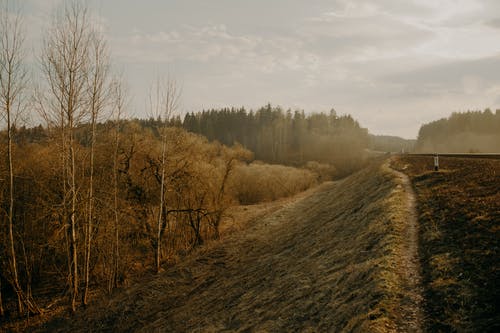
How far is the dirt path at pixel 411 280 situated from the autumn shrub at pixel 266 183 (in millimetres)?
37996

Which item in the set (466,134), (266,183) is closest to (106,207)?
(266,183)

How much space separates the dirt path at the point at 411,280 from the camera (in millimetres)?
7148

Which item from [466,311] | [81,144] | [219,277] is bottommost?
[219,277]

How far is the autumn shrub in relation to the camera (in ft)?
173

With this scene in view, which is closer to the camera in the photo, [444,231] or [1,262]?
[444,231]

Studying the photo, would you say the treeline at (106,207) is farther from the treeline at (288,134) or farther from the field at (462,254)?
the treeline at (288,134)

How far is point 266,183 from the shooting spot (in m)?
54.0

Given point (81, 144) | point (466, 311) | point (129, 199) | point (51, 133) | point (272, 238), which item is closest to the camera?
point (466, 311)

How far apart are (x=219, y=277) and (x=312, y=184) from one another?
43795 mm

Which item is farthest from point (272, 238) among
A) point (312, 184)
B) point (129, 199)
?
point (312, 184)

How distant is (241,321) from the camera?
11664 mm

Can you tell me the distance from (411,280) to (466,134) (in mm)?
104337

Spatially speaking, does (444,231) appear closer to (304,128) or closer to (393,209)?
(393,209)

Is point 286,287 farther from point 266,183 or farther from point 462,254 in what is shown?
point 266,183
